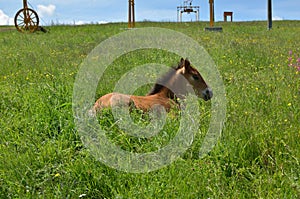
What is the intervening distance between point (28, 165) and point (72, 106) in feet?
4.60

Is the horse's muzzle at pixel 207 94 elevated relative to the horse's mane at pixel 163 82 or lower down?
lower down

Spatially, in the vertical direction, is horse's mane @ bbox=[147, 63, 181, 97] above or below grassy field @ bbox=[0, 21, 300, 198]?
above

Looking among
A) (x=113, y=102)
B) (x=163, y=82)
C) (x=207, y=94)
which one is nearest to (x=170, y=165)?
(x=113, y=102)

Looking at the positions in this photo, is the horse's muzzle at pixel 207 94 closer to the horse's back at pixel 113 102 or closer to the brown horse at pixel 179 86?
the brown horse at pixel 179 86

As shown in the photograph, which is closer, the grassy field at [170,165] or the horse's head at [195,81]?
the grassy field at [170,165]

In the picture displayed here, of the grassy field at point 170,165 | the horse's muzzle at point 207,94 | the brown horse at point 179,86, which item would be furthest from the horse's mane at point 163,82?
the grassy field at point 170,165

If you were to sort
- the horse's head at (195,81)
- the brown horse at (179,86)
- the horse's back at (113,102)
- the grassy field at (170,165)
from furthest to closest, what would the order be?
the horse's head at (195,81), the brown horse at (179,86), the horse's back at (113,102), the grassy field at (170,165)

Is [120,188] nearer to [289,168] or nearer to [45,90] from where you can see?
[289,168]

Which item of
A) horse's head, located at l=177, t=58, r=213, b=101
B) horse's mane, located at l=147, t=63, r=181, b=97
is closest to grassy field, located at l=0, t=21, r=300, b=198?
horse's head, located at l=177, t=58, r=213, b=101

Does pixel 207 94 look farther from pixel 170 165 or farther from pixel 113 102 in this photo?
pixel 170 165

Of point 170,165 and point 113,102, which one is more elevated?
point 113,102

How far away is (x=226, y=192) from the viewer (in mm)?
3072

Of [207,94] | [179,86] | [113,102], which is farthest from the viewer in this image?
[179,86]

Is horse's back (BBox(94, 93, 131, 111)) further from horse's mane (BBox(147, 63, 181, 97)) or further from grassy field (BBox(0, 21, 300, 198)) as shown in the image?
horse's mane (BBox(147, 63, 181, 97))
